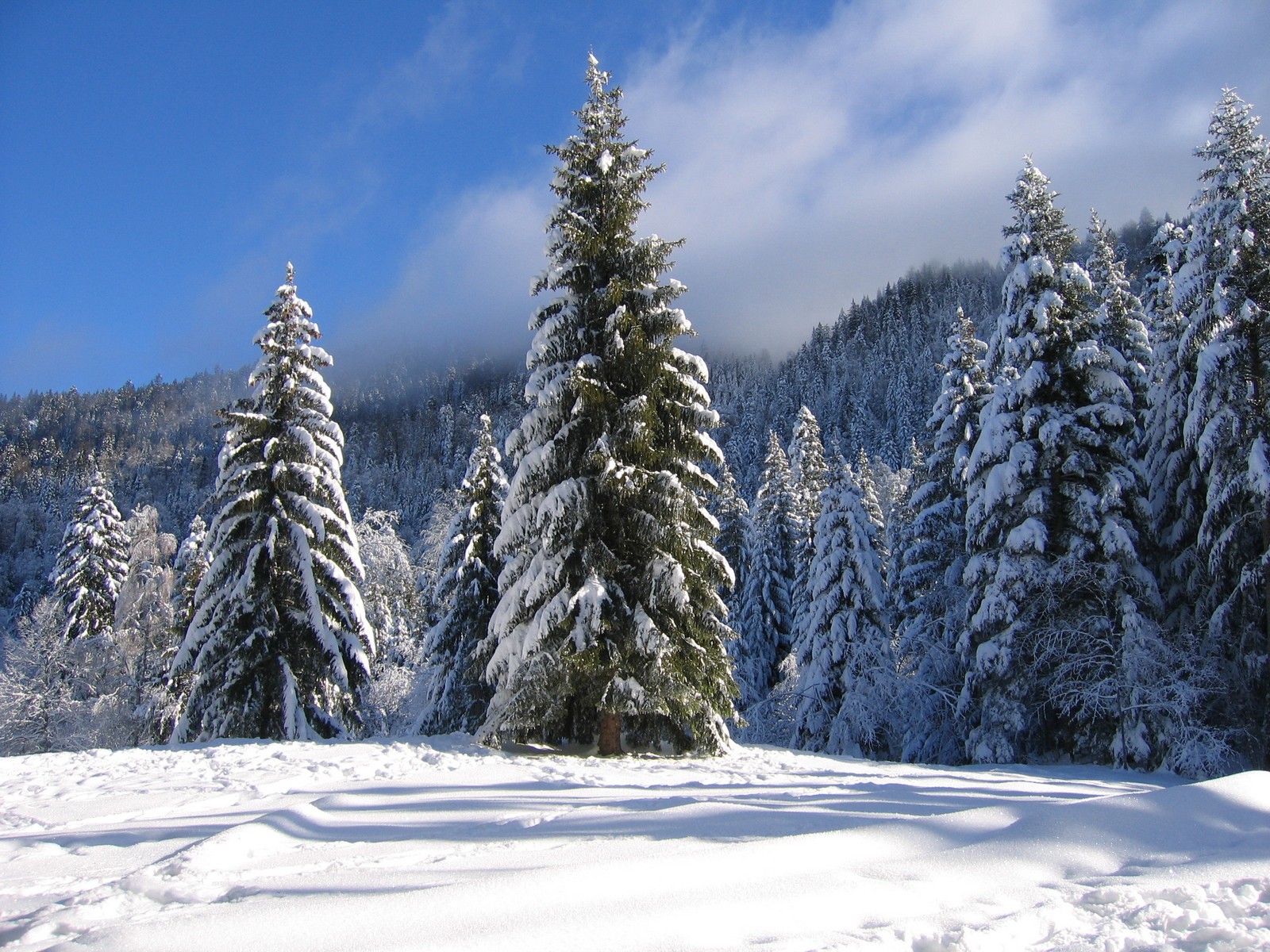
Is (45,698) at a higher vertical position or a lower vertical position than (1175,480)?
lower

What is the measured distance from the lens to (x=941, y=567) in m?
22.7

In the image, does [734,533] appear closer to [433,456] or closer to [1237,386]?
[1237,386]

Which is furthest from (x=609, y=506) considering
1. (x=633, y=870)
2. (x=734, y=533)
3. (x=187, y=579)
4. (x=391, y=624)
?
(x=391, y=624)

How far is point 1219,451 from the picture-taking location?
15445mm

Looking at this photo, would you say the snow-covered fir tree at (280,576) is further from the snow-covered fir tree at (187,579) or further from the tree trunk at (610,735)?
the tree trunk at (610,735)

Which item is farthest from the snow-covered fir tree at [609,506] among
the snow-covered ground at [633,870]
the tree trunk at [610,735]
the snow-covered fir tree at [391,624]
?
the snow-covered fir tree at [391,624]

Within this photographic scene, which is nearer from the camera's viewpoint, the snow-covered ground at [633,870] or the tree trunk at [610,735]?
the snow-covered ground at [633,870]

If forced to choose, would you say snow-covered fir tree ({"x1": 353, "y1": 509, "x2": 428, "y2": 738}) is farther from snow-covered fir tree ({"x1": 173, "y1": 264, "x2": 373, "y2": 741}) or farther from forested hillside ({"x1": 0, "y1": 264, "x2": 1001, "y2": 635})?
forested hillside ({"x1": 0, "y1": 264, "x2": 1001, "y2": 635})

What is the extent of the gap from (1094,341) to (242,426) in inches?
805

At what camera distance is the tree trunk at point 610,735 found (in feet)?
42.2

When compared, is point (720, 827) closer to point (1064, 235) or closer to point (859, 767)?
point (859, 767)

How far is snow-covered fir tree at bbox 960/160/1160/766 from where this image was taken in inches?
625

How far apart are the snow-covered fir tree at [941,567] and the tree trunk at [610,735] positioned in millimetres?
10659

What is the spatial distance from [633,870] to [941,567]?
20.9m
